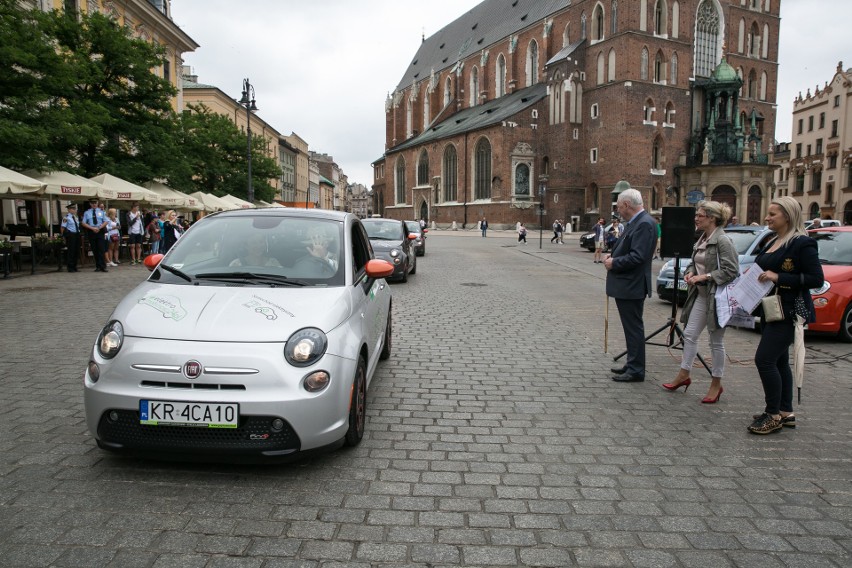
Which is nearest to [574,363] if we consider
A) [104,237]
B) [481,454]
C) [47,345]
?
[481,454]

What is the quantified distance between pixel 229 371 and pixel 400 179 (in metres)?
76.1

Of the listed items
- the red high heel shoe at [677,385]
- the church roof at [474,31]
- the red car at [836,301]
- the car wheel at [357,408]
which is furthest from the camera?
the church roof at [474,31]

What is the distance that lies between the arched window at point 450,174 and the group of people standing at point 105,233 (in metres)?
44.9

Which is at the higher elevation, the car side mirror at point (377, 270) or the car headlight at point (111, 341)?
the car side mirror at point (377, 270)

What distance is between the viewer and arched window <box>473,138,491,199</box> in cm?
5847

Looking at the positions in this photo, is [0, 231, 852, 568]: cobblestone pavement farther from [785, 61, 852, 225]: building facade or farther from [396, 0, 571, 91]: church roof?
[785, 61, 852, 225]: building facade

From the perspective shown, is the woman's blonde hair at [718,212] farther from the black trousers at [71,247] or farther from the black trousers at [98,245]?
the black trousers at [71,247]

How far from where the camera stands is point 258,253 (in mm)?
4539

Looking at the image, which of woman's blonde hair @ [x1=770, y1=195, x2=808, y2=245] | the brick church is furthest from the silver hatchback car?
the brick church

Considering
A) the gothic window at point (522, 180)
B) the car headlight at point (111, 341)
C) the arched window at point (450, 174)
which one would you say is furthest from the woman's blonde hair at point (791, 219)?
the arched window at point (450, 174)

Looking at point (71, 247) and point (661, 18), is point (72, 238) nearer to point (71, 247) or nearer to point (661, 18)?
point (71, 247)

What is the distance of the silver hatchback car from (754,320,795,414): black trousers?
3.08 metres

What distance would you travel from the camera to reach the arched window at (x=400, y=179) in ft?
253

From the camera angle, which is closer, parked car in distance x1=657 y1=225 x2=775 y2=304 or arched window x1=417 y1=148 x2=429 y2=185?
parked car in distance x1=657 y1=225 x2=775 y2=304
